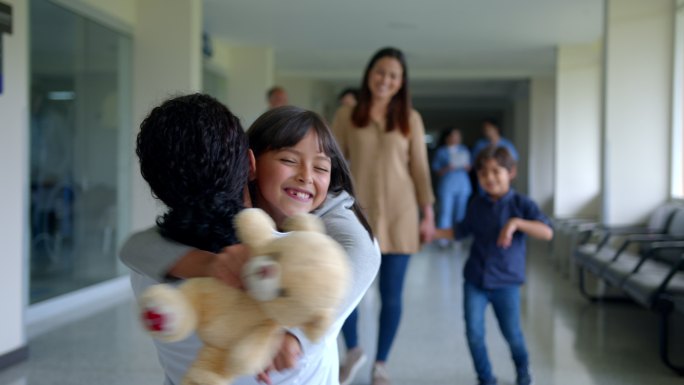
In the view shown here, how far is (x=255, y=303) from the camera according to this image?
797 mm

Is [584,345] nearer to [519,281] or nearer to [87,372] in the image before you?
[519,281]

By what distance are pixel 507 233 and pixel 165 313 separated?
2627 mm

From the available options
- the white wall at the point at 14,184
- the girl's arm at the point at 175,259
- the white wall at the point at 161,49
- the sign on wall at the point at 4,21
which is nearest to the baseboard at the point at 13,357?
the white wall at the point at 14,184

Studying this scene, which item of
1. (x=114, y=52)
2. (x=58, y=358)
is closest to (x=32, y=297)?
(x=58, y=358)

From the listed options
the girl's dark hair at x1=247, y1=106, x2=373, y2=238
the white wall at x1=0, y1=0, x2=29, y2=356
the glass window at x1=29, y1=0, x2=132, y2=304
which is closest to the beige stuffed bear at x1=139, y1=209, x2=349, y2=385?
the girl's dark hair at x1=247, y1=106, x2=373, y2=238

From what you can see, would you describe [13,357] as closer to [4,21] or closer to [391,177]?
[4,21]

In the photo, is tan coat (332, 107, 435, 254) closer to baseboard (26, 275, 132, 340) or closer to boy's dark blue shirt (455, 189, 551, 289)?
boy's dark blue shirt (455, 189, 551, 289)

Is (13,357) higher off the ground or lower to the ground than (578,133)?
lower

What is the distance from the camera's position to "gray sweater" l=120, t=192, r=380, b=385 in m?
0.99

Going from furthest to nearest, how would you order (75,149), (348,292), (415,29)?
1. (415,29)
2. (75,149)
3. (348,292)

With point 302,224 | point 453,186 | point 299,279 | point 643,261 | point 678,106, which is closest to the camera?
point 299,279

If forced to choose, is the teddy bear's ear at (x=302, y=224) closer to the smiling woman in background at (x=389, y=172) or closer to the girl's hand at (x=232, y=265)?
the girl's hand at (x=232, y=265)

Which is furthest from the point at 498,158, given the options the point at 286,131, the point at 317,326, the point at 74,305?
the point at 74,305

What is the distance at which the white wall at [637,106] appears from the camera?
6.23 m
